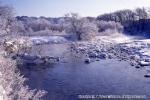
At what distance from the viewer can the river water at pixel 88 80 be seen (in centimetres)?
2634

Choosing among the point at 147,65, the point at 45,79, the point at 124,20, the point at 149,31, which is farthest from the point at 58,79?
the point at 124,20

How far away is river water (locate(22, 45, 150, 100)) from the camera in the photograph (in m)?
26.3

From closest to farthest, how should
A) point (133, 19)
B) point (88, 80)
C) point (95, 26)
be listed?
1. point (88, 80)
2. point (95, 26)
3. point (133, 19)

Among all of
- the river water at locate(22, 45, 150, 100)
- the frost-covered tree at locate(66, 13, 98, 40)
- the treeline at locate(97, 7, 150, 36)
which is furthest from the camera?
the treeline at locate(97, 7, 150, 36)

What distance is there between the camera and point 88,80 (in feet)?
101

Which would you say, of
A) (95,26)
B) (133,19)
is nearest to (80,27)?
(95,26)

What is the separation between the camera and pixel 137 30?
346ft

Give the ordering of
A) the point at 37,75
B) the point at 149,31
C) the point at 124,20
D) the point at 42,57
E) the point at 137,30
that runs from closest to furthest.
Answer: the point at 37,75 → the point at 42,57 → the point at 149,31 → the point at 137,30 → the point at 124,20

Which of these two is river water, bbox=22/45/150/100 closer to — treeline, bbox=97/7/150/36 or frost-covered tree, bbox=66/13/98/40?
frost-covered tree, bbox=66/13/98/40

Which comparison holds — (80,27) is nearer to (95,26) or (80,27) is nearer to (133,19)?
(95,26)

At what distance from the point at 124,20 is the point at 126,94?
105 m

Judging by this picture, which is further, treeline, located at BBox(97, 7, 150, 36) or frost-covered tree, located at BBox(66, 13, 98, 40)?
treeline, located at BBox(97, 7, 150, 36)

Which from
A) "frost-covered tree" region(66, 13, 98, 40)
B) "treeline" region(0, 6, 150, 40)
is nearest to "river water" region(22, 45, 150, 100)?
"treeline" region(0, 6, 150, 40)

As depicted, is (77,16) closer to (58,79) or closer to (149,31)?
(149,31)
